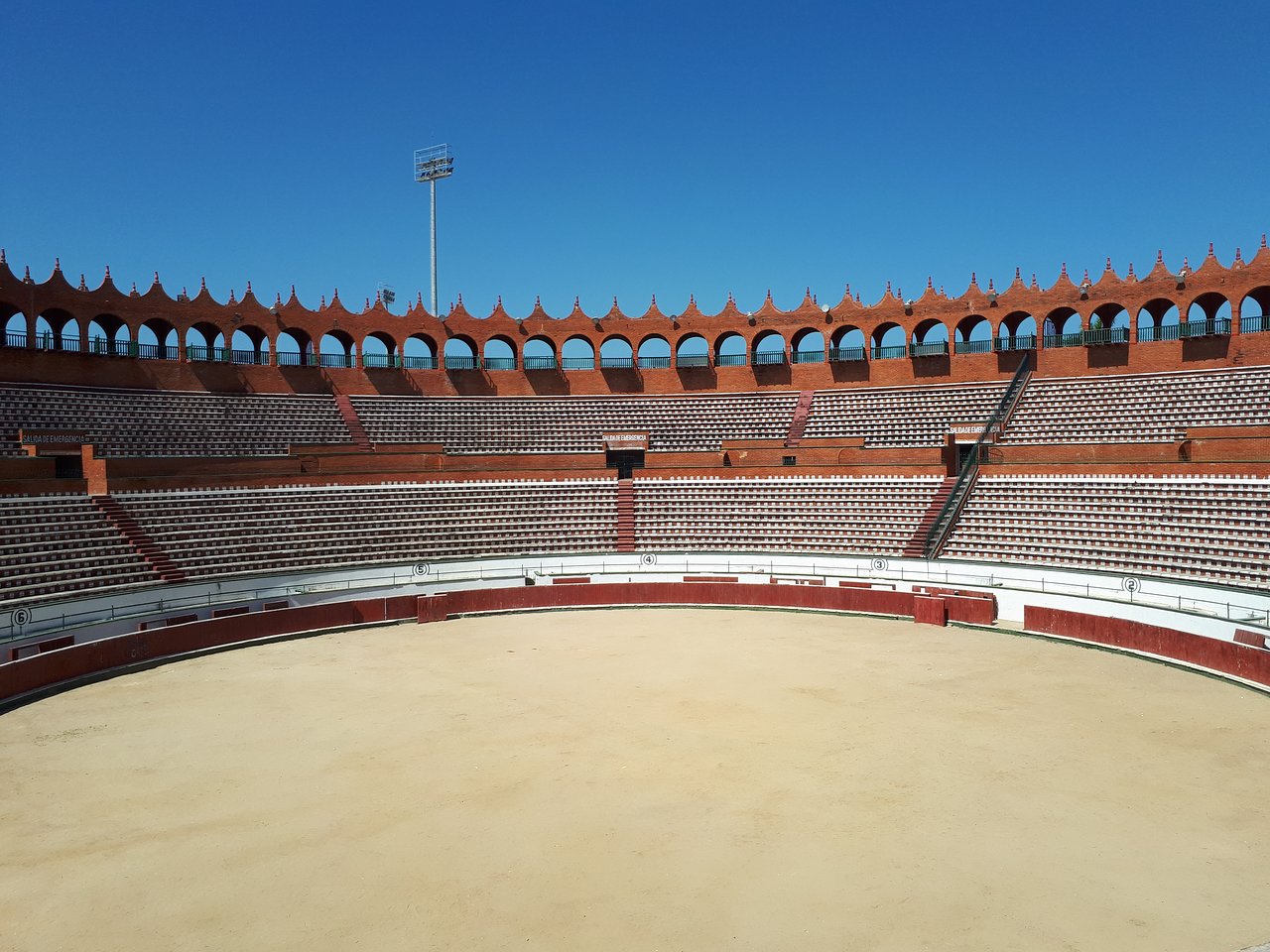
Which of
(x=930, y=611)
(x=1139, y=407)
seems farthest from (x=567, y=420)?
(x=1139, y=407)

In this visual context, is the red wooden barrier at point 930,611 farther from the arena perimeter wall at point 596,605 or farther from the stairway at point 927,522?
the stairway at point 927,522

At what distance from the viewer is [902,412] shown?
46406 millimetres

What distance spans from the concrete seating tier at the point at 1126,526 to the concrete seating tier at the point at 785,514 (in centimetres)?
293

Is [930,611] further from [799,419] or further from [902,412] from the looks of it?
[799,419]

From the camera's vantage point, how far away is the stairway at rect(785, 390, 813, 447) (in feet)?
154

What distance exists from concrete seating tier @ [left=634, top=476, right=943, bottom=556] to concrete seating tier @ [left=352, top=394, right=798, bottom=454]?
20.0 ft

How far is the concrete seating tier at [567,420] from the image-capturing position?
4712 cm

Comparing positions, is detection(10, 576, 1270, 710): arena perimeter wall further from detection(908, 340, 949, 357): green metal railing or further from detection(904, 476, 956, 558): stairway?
detection(908, 340, 949, 357): green metal railing

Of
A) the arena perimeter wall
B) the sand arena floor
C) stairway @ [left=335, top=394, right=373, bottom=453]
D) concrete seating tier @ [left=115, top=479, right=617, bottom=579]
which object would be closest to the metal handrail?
the arena perimeter wall

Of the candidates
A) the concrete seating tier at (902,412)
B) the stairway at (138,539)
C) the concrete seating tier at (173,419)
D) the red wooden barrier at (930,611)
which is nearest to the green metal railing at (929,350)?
the concrete seating tier at (902,412)

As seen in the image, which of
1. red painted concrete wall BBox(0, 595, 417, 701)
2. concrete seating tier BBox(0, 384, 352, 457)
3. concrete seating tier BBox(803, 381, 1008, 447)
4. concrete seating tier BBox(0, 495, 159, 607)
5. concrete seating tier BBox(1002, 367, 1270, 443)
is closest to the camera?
red painted concrete wall BBox(0, 595, 417, 701)

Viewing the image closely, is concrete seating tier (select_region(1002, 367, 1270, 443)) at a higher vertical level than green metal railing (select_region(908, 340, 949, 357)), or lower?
lower

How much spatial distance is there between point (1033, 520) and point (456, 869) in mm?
29583

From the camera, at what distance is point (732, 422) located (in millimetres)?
48938
